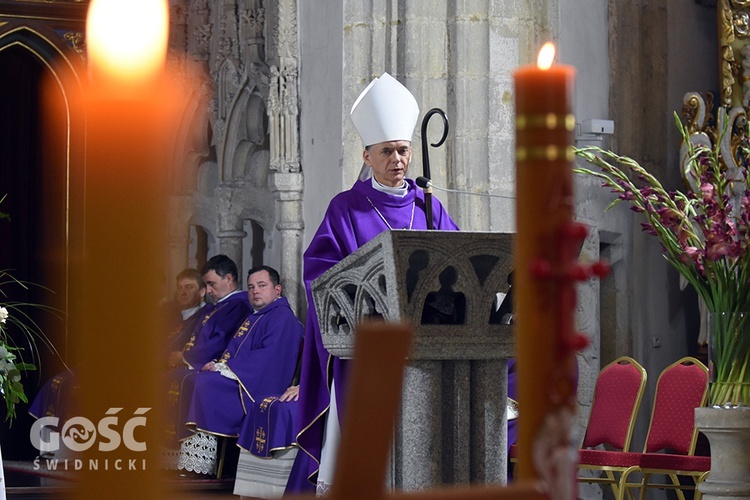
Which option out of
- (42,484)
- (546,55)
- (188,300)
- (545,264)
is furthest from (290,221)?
(545,264)

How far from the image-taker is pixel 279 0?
883cm

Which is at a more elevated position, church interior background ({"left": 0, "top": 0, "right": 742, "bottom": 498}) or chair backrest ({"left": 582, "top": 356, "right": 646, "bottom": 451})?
church interior background ({"left": 0, "top": 0, "right": 742, "bottom": 498})

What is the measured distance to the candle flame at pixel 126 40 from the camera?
451 mm

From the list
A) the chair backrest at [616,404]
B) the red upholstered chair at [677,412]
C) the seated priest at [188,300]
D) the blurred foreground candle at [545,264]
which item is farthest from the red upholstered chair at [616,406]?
the blurred foreground candle at [545,264]

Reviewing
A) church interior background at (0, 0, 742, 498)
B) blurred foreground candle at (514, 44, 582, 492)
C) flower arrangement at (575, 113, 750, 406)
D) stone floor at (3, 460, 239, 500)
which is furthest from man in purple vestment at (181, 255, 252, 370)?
blurred foreground candle at (514, 44, 582, 492)

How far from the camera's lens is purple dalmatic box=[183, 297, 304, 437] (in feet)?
28.1

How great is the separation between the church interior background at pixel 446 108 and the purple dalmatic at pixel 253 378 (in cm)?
37

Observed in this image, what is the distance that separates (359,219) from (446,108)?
2.67 metres

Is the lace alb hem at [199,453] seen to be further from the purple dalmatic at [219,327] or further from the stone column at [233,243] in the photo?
the stone column at [233,243]

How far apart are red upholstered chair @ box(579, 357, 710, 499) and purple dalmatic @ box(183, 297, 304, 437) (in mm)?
2690

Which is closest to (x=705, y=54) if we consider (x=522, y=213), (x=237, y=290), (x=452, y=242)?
(x=237, y=290)

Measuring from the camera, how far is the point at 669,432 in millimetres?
6422

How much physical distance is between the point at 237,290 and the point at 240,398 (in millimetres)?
1160

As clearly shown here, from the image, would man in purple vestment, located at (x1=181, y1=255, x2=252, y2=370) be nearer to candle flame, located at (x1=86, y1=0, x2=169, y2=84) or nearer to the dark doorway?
the dark doorway
